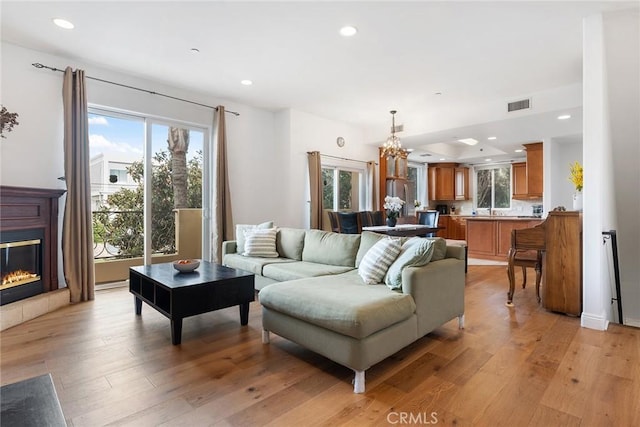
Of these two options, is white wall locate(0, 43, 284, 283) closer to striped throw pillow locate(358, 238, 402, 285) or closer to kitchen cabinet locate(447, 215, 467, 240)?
striped throw pillow locate(358, 238, 402, 285)

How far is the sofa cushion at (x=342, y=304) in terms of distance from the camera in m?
1.97

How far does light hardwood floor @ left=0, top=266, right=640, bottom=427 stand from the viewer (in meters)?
1.74

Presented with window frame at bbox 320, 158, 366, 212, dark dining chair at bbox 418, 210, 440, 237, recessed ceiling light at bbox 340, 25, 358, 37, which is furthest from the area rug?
dark dining chair at bbox 418, 210, 440, 237

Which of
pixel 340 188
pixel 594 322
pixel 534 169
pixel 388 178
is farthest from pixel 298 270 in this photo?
pixel 534 169

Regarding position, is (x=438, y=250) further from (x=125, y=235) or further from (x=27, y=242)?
(x=125, y=235)

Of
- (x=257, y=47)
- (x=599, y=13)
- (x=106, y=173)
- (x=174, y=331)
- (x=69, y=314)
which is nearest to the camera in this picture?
(x=174, y=331)

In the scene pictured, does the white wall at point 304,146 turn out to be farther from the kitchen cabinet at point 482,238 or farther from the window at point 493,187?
the window at point 493,187

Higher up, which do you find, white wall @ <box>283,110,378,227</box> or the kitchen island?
white wall @ <box>283,110,378,227</box>

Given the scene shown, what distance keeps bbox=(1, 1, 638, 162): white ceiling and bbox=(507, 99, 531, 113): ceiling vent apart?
9 cm

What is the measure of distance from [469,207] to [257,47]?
7.92 meters

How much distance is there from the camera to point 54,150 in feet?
12.6

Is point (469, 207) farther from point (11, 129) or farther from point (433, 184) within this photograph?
point (11, 129)

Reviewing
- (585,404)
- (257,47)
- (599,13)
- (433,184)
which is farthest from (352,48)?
(433,184)

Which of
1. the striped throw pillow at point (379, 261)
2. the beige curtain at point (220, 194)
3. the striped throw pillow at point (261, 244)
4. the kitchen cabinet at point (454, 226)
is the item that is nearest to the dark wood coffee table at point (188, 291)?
the striped throw pillow at point (261, 244)
